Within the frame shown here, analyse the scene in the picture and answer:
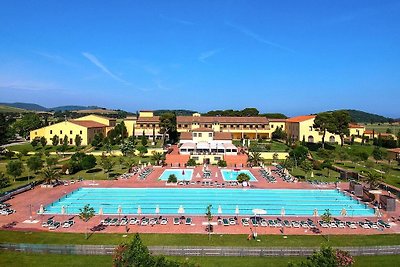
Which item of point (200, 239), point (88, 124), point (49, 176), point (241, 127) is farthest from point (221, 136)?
point (200, 239)

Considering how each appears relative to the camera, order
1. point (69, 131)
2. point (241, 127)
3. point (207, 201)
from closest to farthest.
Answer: point (207, 201) < point (69, 131) < point (241, 127)

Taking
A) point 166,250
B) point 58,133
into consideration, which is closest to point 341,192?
point 166,250

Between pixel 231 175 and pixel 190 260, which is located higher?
pixel 231 175

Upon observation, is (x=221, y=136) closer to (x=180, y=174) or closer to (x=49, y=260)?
(x=180, y=174)

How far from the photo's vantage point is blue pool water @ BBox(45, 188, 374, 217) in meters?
29.3

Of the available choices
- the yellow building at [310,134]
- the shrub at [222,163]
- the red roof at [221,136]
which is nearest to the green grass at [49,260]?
the shrub at [222,163]

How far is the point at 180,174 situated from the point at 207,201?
12.3 meters

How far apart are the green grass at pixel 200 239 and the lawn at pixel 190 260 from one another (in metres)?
2.30

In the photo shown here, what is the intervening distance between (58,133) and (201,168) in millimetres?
32994

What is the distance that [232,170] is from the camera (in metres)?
46.7

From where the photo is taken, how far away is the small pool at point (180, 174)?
41.7 meters

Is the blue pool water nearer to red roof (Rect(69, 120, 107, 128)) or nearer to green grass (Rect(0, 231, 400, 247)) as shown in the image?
green grass (Rect(0, 231, 400, 247))

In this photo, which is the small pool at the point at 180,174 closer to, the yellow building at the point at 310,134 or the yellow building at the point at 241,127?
the yellow building at the point at 241,127

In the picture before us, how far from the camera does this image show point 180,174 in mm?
44188
